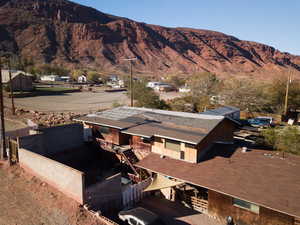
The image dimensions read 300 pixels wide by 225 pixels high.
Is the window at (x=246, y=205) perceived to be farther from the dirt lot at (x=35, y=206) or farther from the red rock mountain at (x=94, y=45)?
the red rock mountain at (x=94, y=45)

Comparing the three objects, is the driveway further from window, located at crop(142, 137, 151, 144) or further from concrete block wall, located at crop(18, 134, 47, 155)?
concrete block wall, located at crop(18, 134, 47, 155)

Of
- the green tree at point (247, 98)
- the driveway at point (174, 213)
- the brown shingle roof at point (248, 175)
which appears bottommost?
the driveway at point (174, 213)

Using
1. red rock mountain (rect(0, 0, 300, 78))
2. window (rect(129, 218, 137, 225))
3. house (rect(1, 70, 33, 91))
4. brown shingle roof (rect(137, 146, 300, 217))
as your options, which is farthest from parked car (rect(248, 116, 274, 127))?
red rock mountain (rect(0, 0, 300, 78))

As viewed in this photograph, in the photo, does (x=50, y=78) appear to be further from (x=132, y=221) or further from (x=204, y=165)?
(x=132, y=221)

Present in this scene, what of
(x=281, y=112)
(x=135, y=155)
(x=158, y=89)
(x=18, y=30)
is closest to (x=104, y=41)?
(x=18, y=30)

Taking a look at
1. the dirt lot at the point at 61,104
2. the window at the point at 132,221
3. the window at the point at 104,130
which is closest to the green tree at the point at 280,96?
the dirt lot at the point at 61,104

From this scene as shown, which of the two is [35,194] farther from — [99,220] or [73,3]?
[73,3]
